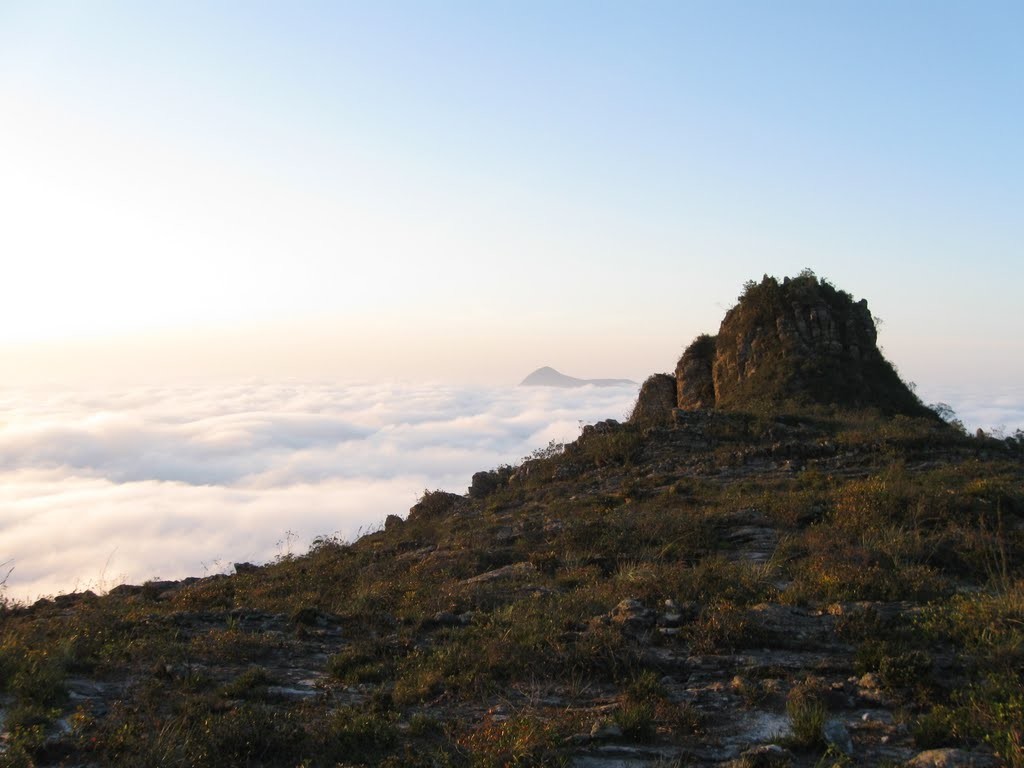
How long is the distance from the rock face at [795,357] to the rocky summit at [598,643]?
9595mm

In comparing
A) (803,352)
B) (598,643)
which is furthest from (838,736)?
(803,352)

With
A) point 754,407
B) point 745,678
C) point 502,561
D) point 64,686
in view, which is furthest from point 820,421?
point 64,686

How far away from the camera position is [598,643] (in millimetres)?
7363

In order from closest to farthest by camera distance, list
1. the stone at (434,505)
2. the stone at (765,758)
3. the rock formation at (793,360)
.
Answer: the stone at (765,758) → the stone at (434,505) → the rock formation at (793,360)

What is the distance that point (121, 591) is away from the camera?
14.6 metres

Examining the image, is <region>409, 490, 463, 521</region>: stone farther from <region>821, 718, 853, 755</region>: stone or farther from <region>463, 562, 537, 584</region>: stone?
<region>821, 718, 853, 755</region>: stone

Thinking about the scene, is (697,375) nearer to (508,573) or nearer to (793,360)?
(793,360)

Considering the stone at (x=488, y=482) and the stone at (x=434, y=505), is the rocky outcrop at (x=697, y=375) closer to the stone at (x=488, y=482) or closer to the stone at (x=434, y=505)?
the stone at (x=488, y=482)

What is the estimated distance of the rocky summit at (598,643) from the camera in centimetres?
562

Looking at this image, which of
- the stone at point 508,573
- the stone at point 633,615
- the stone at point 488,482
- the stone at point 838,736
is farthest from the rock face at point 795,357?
the stone at point 838,736

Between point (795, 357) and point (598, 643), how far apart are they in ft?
74.6

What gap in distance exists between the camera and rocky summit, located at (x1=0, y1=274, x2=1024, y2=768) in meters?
5.62

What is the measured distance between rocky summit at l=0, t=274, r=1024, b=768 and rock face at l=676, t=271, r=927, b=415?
959 centimetres

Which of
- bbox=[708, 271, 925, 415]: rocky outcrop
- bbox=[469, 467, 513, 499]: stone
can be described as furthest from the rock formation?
bbox=[469, 467, 513, 499]: stone
